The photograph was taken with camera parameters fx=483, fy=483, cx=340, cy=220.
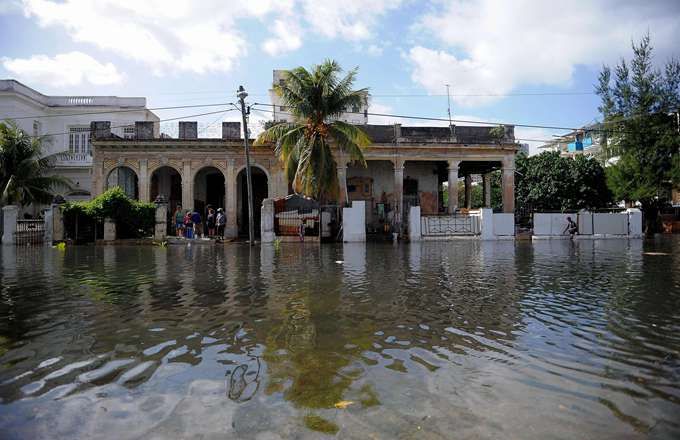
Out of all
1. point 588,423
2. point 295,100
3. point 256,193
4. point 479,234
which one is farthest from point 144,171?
point 588,423

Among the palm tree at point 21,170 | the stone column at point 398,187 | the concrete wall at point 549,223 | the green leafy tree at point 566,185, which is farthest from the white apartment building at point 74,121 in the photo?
the green leafy tree at point 566,185

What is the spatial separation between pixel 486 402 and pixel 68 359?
362 cm

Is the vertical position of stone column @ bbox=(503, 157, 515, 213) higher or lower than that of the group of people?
higher

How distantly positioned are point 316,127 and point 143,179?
34.2ft

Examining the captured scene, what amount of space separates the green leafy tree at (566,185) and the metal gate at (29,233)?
96.9 ft

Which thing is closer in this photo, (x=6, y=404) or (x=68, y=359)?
(x=6, y=404)

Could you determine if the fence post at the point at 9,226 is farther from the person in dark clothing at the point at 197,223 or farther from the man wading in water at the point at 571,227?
the man wading in water at the point at 571,227

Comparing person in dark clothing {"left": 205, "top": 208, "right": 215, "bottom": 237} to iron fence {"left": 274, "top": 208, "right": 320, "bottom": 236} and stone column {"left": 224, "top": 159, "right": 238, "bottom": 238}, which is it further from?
iron fence {"left": 274, "top": 208, "right": 320, "bottom": 236}

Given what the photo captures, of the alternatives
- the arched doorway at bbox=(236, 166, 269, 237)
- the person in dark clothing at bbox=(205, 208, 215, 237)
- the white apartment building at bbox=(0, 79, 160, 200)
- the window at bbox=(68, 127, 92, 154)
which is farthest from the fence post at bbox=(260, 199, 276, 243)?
the window at bbox=(68, 127, 92, 154)

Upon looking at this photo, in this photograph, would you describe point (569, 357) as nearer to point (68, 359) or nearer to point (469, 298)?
point (469, 298)

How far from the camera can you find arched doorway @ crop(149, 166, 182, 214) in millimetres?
29234

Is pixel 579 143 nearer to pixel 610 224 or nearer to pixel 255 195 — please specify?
pixel 610 224

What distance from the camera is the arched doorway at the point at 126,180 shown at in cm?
2925

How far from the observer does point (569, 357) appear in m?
4.36
